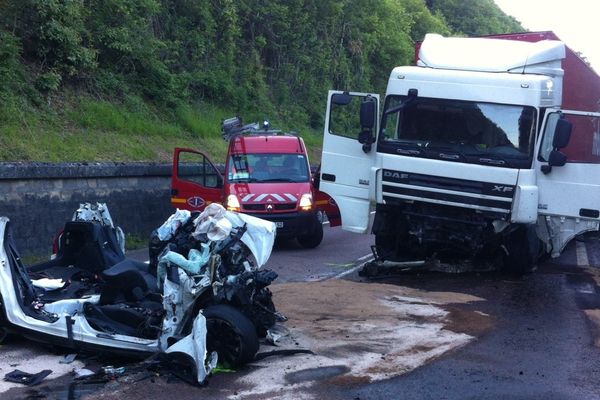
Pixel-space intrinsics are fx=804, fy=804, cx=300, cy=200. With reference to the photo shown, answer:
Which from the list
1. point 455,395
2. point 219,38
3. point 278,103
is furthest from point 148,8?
point 455,395

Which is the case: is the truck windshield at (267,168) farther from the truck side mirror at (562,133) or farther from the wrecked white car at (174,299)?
the wrecked white car at (174,299)

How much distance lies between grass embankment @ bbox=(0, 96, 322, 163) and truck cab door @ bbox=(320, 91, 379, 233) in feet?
19.7

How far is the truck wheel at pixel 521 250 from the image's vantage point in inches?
476

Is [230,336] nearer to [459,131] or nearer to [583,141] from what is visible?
[459,131]

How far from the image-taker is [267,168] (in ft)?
53.8

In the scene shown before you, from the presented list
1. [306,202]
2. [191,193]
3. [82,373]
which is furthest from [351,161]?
[82,373]

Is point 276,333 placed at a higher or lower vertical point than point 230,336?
lower

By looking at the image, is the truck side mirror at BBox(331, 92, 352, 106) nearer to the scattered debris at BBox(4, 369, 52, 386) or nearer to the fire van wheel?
the fire van wheel

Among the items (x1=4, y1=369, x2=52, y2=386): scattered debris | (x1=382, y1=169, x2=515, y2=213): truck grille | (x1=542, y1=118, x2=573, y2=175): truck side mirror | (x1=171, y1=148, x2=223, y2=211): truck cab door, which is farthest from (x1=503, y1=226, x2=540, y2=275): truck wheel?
(x1=4, y1=369, x2=52, y2=386): scattered debris

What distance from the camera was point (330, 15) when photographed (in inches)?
1334

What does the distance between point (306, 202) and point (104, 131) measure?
19.3 feet

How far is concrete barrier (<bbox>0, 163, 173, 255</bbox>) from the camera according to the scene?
1347 centimetres

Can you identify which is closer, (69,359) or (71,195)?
(69,359)

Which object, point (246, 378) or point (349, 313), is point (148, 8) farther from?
point (246, 378)
